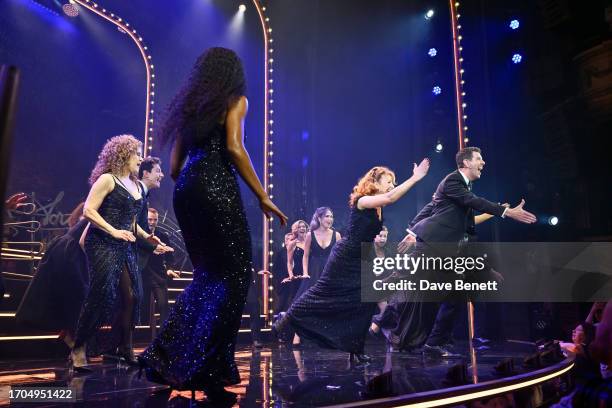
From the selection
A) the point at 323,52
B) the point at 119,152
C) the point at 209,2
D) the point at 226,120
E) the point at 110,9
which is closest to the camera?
the point at 226,120

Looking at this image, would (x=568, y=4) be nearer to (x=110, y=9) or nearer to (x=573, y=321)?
(x=573, y=321)

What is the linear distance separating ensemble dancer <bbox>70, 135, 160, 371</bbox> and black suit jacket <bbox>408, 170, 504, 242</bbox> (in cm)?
298

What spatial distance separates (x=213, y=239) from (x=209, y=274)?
187 mm

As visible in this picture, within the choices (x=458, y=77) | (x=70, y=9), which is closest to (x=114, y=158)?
(x=70, y=9)

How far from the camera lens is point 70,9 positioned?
25.0 feet

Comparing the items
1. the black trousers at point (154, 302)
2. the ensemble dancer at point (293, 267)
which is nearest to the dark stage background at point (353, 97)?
the ensemble dancer at point (293, 267)

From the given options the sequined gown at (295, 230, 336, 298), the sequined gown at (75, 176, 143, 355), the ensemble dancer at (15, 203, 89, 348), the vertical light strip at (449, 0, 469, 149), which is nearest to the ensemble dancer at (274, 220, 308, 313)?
the sequined gown at (295, 230, 336, 298)

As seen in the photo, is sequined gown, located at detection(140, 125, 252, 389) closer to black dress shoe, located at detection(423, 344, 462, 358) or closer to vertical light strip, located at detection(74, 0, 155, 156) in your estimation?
black dress shoe, located at detection(423, 344, 462, 358)

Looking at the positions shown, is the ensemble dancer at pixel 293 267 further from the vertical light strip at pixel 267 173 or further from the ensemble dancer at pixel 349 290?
the ensemble dancer at pixel 349 290

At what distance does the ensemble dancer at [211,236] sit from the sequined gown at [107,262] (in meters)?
1.53

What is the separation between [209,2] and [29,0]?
9.30 feet

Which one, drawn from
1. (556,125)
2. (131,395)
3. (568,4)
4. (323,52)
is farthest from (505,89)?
(131,395)

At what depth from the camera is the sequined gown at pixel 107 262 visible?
3643mm

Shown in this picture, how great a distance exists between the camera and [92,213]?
3.59m
